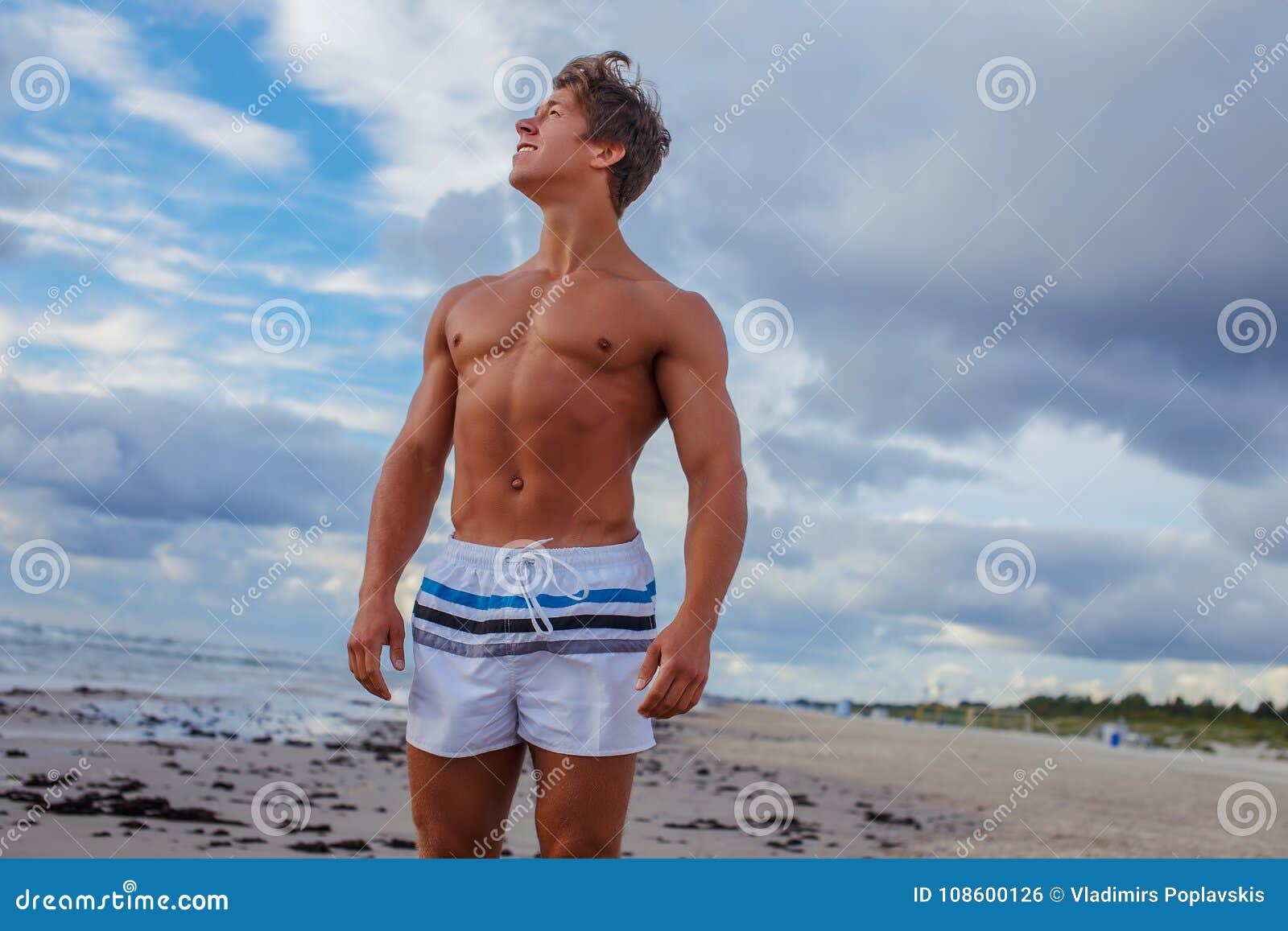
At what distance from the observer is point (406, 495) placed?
383 centimetres

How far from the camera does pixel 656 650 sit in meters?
3.27

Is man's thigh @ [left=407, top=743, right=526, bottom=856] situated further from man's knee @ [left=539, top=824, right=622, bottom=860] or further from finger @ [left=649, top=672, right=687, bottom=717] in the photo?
finger @ [left=649, top=672, right=687, bottom=717]

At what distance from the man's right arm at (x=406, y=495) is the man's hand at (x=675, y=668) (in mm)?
860

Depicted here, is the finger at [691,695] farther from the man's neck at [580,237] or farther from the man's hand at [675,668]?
the man's neck at [580,237]

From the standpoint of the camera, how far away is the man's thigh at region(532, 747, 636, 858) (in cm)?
337

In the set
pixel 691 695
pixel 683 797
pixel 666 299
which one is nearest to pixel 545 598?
pixel 691 695

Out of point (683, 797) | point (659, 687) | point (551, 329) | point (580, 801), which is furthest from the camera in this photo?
point (683, 797)

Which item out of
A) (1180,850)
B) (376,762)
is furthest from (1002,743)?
(376,762)

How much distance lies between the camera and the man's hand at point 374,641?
353 cm

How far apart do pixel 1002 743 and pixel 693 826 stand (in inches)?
475

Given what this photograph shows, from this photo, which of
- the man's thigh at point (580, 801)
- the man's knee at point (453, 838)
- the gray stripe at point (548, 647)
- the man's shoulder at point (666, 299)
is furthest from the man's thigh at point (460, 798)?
the man's shoulder at point (666, 299)

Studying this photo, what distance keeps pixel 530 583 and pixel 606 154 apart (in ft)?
4.71

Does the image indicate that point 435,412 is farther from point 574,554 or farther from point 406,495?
point 574,554

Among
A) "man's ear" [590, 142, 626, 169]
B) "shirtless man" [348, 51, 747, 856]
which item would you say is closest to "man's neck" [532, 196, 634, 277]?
"shirtless man" [348, 51, 747, 856]
